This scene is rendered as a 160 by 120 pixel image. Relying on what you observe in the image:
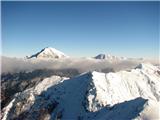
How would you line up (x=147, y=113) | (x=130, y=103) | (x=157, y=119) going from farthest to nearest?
1. (x=130, y=103)
2. (x=147, y=113)
3. (x=157, y=119)

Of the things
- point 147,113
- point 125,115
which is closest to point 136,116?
point 147,113

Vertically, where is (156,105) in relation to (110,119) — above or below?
above

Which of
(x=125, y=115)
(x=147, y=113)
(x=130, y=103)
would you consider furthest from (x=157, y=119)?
(x=130, y=103)

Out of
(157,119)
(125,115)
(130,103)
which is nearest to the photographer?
(157,119)

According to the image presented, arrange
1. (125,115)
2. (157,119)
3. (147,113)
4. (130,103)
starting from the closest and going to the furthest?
1. (157,119)
2. (147,113)
3. (125,115)
4. (130,103)

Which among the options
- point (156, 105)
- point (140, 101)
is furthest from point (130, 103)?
point (156, 105)

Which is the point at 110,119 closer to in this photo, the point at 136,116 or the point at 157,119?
the point at 136,116

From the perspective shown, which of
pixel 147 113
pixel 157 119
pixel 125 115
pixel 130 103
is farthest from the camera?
pixel 130 103

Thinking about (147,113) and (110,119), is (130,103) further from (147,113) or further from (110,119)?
(147,113)

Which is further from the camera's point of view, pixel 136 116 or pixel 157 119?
pixel 136 116
